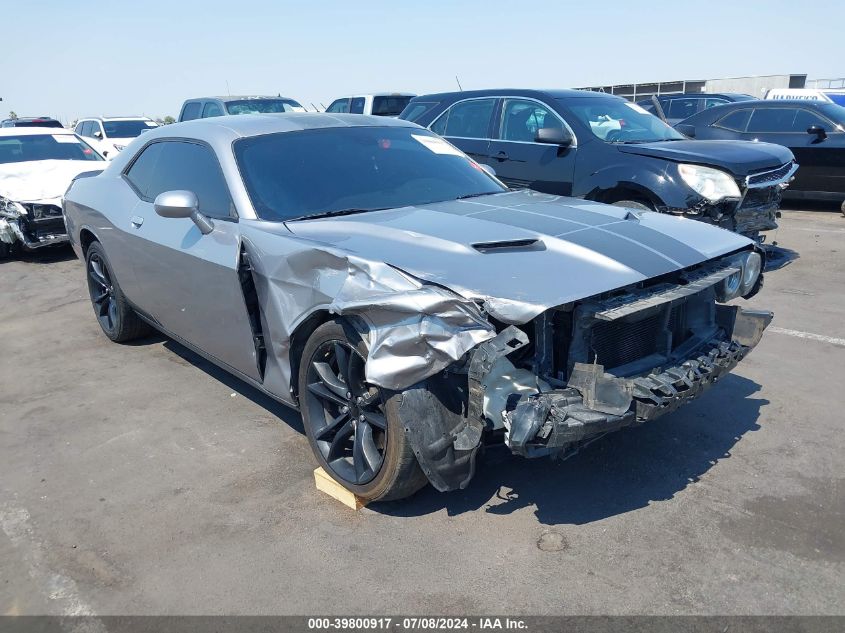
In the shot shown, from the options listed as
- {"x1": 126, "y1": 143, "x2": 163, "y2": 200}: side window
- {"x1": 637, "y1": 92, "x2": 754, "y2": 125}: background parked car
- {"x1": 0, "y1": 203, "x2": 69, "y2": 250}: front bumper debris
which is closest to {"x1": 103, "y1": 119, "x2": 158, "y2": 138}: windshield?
{"x1": 0, "y1": 203, "x2": 69, "y2": 250}: front bumper debris

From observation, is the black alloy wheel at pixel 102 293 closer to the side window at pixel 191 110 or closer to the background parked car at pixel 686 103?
the side window at pixel 191 110

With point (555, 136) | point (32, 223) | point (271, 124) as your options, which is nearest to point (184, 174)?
point (271, 124)

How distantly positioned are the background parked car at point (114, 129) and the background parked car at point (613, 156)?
12559mm

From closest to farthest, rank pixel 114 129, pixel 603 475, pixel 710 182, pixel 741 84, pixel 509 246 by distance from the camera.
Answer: pixel 509 246
pixel 603 475
pixel 710 182
pixel 114 129
pixel 741 84

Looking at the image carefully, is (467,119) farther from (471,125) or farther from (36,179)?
(36,179)

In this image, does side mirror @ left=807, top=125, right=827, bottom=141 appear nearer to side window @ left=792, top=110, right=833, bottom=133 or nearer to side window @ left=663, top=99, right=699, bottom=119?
side window @ left=792, top=110, right=833, bottom=133

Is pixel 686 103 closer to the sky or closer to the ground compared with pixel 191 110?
closer to the ground

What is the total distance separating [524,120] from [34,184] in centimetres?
652

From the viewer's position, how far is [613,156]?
691 centimetres

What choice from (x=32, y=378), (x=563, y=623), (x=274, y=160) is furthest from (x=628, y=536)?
(x=32, y=378)

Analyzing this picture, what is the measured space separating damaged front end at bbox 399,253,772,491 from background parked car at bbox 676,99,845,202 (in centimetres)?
830

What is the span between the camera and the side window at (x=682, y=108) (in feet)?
54.4

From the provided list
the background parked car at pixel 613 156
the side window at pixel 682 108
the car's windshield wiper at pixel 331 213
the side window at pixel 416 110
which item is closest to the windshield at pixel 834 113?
the background parked car at pixel 613 156

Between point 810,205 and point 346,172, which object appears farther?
point 810,205
